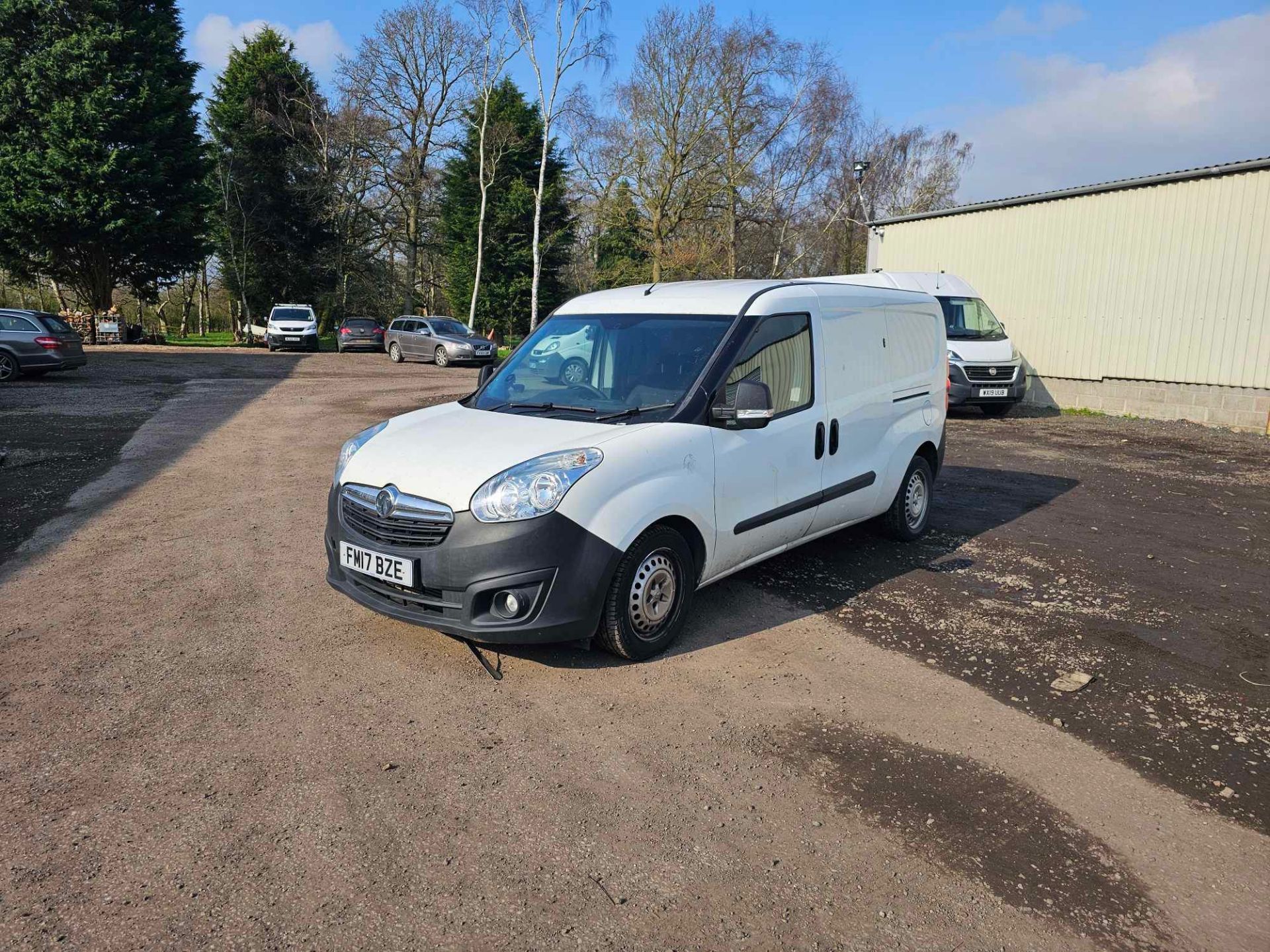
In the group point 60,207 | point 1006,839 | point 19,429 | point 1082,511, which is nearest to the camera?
point 1006,839

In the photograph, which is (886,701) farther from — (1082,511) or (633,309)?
(1082,511)

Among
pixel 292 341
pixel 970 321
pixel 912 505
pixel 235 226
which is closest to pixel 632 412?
pixel 912 505

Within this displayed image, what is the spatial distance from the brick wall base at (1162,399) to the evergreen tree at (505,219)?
2779cm

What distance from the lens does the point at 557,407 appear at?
5.08m

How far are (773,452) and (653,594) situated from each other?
121cm

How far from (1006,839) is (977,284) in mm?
18860

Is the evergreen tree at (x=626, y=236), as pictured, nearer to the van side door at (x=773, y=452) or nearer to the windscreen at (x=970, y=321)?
the windscreen at (x=970, y=321)

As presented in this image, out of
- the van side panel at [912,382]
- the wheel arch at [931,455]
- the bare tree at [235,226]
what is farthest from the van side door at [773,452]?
the bare tree at [235,226]

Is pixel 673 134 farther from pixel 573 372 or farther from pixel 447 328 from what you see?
pixel 573 372

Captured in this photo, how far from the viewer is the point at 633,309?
5.55 metres

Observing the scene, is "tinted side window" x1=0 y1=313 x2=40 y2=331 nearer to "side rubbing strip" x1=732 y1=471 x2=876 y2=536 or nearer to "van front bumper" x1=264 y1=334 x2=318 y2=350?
"van front bumper" x1=264 y1=334 x2=318 y2=350

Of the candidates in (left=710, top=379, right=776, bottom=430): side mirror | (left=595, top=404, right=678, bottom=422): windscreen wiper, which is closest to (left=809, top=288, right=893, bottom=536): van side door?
(left=710, top=379, right=776, bottom=430): side mirror

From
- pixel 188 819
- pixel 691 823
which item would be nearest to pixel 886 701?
pixel 691 823

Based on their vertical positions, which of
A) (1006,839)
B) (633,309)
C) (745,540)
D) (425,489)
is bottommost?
(1006,839)
